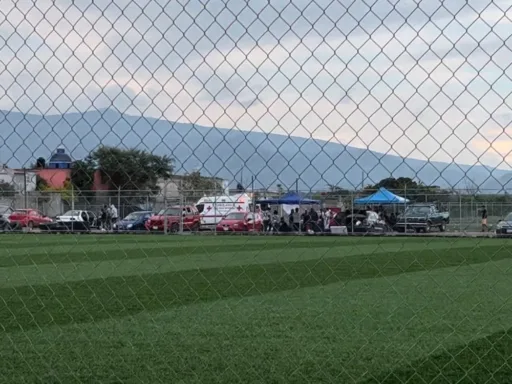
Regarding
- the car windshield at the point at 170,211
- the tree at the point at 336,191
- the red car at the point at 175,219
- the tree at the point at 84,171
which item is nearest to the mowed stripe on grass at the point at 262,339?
the red car at the point at 175,219

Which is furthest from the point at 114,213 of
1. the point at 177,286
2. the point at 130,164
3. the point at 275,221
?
the point at 130,164

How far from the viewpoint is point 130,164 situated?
12.3 feet

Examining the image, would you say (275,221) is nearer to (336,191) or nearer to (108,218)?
(336,191)

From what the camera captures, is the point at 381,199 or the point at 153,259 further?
the point at 153,259

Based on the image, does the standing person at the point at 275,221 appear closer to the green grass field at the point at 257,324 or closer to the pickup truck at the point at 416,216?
the green grass field at the point at 257,324

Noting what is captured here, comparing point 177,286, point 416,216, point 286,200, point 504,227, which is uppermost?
point 286,200

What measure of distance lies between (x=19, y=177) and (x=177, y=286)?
8304 millimetres

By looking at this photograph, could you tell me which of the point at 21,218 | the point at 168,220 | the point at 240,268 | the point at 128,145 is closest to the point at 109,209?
the point at 168,220

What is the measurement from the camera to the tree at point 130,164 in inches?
147

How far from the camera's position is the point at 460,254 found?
19.9 metres

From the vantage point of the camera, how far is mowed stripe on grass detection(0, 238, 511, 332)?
9.23 m

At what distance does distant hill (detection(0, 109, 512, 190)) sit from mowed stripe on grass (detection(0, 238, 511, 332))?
90.5 inches

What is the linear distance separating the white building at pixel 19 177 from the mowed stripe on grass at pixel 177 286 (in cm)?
176

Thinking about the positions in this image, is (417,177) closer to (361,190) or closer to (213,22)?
(361,190)
